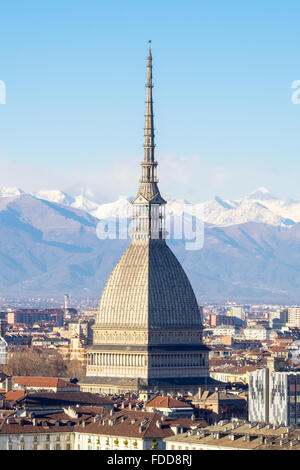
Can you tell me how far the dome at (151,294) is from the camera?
159500mm

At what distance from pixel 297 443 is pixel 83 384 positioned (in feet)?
231

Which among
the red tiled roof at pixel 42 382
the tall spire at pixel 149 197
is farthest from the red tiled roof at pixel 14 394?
the tall spire at pixel 149 197

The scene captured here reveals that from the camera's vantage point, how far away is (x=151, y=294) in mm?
159375

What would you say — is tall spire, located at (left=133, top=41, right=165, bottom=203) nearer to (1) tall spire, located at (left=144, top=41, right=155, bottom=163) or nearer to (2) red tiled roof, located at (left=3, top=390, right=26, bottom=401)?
(1) tall spire, located at (left=144, top=41, right=155, bottom=163)

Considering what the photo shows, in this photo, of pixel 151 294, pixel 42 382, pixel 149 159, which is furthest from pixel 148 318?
pixel 42 382

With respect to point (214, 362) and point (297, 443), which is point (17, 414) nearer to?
point (297, 443)

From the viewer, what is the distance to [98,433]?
327ft

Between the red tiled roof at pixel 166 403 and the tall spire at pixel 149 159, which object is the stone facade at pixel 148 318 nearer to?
the tall spire at pixel 149 159

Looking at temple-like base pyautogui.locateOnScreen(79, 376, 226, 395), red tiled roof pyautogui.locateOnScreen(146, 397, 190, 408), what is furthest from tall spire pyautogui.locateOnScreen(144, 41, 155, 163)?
red tiled roof pyautogui.locateOnScreen(146, 397, 190, 408)

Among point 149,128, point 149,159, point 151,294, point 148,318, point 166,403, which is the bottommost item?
point 166,403

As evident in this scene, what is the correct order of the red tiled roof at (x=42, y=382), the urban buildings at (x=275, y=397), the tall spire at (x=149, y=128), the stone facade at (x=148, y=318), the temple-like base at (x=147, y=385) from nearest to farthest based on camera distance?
the urban buildings at (x=275, y=397) → the red tiled roof at (x=42, y=382) → the temple-like base at (x=147, y=385) → the stone facade at (x=148, y=318) → the tall spire at (x=149, y=128)

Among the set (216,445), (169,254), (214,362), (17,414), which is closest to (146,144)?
(169,254)

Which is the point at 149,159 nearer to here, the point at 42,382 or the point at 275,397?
the point at 42,382

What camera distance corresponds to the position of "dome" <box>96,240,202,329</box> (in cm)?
15950
